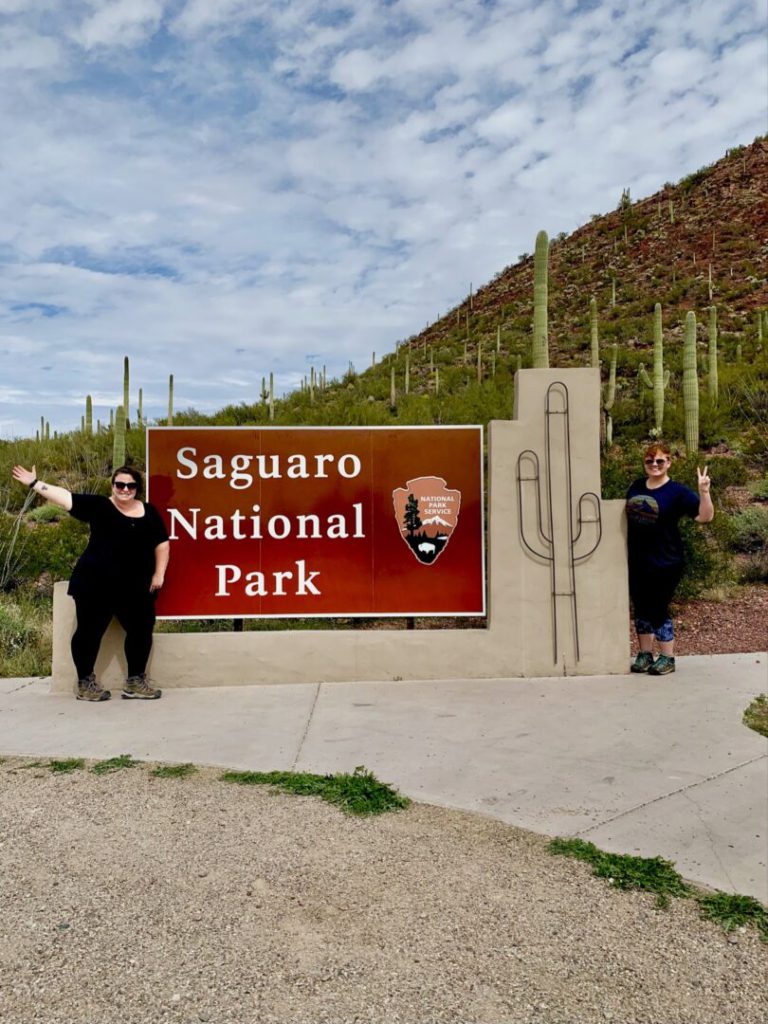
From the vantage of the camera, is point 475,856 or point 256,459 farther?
point 256,459

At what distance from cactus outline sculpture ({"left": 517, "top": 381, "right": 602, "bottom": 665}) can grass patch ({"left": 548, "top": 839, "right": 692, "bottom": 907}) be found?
359cm

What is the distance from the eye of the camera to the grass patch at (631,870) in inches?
137

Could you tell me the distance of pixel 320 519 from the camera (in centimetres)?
749

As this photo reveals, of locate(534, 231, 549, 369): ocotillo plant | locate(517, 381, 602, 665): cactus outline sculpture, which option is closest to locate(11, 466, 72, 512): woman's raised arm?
locate(517, 381, 602, 665): cactus outline sculpture

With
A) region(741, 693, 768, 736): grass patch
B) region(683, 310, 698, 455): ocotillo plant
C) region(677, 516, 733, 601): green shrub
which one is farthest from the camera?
region(683, 310, 698, 455): ocotillo plant

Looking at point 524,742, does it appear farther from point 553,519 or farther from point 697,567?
point 697,567

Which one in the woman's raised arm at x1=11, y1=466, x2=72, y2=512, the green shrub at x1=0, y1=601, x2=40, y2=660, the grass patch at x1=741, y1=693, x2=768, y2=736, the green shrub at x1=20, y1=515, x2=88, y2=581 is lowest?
the grass patch at x1=741, y1=693, x2=768, y2=736

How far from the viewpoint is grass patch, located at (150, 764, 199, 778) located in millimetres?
4941

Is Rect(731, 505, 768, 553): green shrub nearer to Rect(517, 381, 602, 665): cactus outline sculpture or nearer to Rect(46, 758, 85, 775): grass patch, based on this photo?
Rect(517, 381, 602, 665): cactus outline sculpture

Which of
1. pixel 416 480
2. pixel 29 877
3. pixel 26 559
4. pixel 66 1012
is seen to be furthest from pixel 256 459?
pixel 26 559

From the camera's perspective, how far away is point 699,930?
10.4 feet

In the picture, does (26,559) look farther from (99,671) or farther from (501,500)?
(501,500)

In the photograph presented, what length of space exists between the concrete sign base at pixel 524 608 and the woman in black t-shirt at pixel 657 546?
184 mm

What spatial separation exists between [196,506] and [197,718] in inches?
81.3
